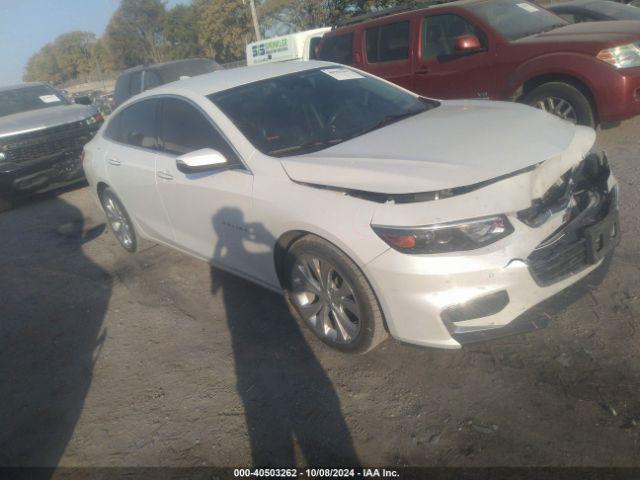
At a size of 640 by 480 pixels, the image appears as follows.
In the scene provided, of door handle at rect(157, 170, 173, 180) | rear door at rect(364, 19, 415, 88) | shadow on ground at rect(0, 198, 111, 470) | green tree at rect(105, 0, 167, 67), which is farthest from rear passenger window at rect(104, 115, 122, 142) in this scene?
green tree at rect(105, 0, 167, 67)

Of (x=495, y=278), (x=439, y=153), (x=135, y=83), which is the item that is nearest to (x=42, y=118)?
(x=135, y=83)

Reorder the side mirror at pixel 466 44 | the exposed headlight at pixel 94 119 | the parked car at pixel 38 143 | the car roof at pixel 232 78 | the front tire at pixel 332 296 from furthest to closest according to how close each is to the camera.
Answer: the exposed headlight at pixel 94 119 → the parked car at pixel 38 143 → the side mirror at pixel 466 44 → the car roof at pixel 232 78 → the front tire at pixel 332 296

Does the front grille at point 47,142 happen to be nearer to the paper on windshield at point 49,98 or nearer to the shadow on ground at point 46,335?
the paper on windshield at point 49,98

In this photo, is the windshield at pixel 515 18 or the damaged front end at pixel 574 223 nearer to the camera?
the damaged front end at pixel 574 223

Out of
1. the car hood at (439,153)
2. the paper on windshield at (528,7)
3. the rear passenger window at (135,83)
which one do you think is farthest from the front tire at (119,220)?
the rear passenger window at (135,83)

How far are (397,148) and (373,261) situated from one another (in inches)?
30.0

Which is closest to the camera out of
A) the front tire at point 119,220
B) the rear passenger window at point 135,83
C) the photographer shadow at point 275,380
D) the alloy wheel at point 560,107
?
the photographer shadow at point 275,380

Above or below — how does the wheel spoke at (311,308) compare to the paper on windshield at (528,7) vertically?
below

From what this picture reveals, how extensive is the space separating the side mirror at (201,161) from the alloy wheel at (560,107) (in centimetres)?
423

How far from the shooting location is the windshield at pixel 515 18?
6539 millimetres

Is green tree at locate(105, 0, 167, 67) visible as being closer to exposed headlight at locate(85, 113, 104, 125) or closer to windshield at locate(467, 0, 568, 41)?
exposed headlight at locate(85, 113, 104, 125)

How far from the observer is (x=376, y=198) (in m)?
2.77

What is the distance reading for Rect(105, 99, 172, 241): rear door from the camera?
4.34m

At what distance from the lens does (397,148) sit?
10.2ft
